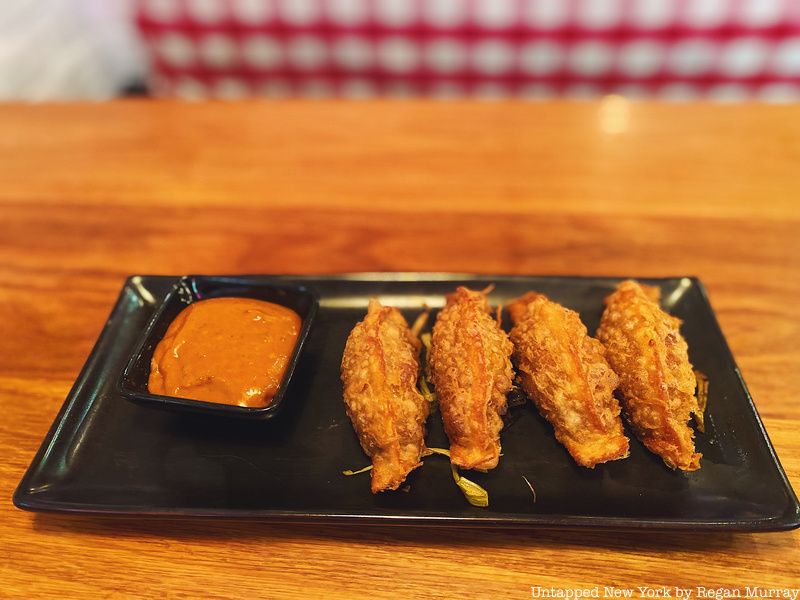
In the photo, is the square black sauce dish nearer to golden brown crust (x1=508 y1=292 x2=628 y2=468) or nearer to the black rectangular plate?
the black rectangular plate

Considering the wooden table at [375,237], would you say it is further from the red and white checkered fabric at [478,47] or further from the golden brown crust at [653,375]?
the red and white checkered fabric at [478,47]

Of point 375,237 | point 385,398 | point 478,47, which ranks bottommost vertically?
point 375,237

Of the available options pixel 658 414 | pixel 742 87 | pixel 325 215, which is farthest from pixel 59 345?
pixel 742 87

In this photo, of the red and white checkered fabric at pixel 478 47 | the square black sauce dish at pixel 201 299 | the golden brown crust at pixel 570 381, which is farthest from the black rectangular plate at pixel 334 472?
the red and white checkered fabric at pixel 478 47

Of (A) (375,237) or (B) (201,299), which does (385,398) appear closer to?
(B) (201,299)

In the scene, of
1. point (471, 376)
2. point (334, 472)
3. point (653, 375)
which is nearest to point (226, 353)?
point (334, 472)
